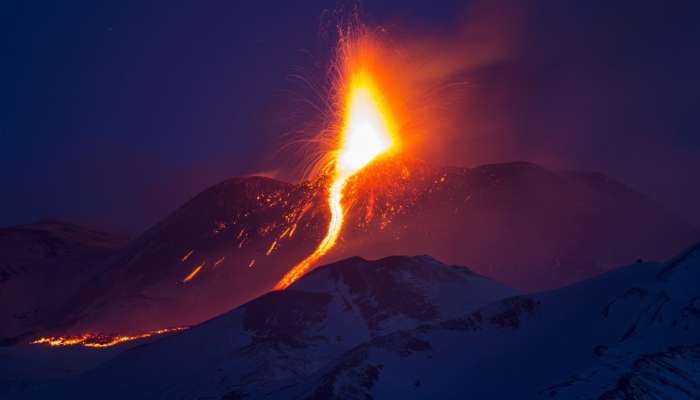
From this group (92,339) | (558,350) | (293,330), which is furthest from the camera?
(92,339)

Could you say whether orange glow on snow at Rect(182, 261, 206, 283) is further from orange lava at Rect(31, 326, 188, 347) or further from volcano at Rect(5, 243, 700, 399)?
volcano at Rect(5, 243, 700, 399)

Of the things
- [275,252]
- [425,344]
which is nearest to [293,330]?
[425,344]

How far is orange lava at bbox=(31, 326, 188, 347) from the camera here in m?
139

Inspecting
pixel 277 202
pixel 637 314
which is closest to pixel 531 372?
pixel 637 314

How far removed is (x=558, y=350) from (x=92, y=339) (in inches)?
4011

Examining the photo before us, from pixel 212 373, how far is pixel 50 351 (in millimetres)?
59171

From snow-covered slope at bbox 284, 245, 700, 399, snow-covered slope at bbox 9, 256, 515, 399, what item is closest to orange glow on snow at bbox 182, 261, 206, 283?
snow-covered slope at bbox 9, 256, 515, 399

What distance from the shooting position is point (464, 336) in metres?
71.4

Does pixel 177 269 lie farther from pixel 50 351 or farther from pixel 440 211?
pixel 440 211

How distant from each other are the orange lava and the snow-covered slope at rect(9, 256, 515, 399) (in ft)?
95.5

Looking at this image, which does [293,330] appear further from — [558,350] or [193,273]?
[193,273]

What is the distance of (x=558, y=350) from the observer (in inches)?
2486

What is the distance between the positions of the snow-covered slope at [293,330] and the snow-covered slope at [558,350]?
1864cm

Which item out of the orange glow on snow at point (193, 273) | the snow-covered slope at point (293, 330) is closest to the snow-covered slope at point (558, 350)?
the snow-covered slope at point (293, 330)
